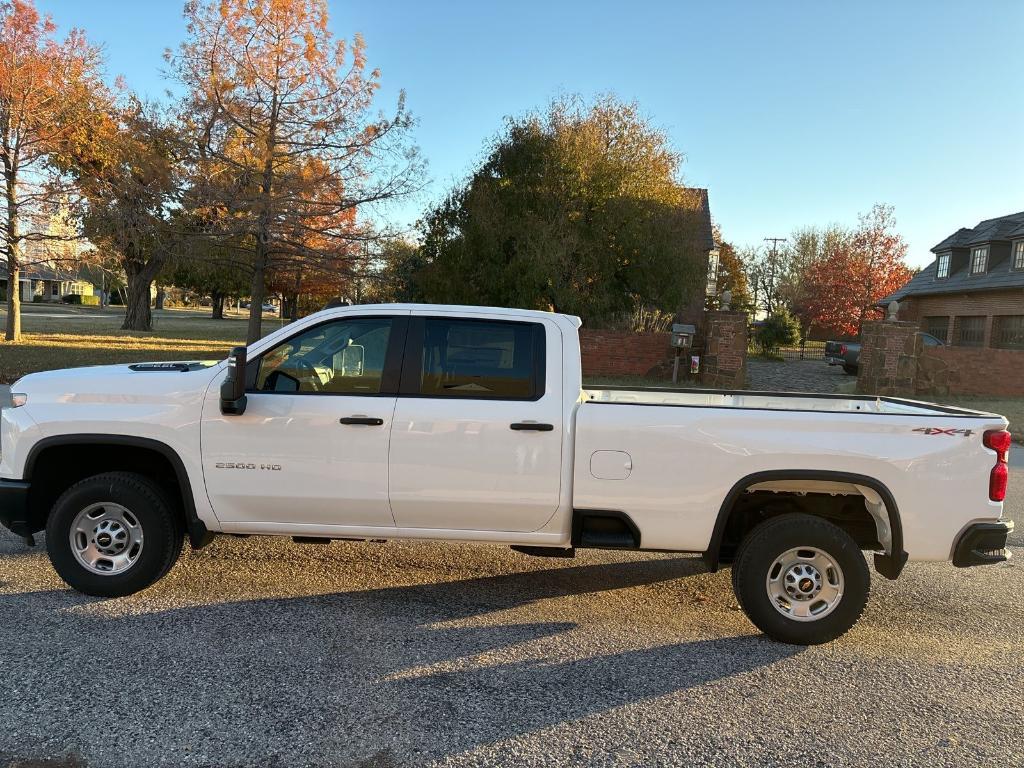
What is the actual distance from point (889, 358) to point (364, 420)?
1692cm

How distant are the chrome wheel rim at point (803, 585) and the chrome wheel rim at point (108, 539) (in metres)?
3.78

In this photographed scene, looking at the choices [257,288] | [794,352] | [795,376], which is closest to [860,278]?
[794,352]

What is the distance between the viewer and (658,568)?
18.1 ft

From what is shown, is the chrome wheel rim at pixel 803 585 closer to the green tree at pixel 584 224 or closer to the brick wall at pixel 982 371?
the green tree at pixel 584 224

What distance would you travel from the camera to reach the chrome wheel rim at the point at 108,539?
444cm

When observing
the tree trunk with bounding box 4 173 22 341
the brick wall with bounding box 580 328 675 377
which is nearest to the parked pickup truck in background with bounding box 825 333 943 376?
the brick wall with bounding box 580 328 675 377

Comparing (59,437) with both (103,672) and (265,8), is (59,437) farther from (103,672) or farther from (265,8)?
(265,8)

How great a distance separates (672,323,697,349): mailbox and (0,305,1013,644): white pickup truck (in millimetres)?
14284

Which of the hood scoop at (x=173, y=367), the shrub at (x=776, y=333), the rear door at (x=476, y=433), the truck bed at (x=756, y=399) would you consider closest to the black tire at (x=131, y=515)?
the hood scoop at (x=173, y=367)

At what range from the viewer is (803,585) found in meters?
4.20

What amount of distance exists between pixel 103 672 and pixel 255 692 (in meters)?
0.80

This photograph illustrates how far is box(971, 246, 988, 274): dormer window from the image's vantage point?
29.7 metres

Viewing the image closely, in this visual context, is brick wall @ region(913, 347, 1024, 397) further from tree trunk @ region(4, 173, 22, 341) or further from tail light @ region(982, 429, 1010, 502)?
tree trunk @ region(4, 173, 22, 341)

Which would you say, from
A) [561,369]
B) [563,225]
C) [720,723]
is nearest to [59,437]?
[561,369]
